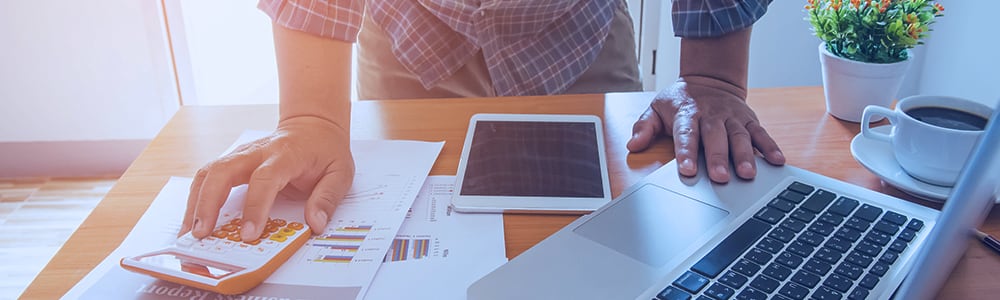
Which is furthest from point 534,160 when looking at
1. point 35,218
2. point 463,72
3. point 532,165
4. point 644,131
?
point 35,218

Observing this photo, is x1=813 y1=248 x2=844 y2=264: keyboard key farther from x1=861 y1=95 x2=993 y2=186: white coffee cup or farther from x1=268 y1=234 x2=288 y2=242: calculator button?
x1=268 y1=234 x2=288 y2=242: calculator button

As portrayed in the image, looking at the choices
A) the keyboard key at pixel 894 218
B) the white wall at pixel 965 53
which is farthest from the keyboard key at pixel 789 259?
the white wall at pixel 965 53

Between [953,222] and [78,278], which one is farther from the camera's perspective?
[78,278]

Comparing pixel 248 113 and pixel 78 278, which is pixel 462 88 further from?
pixel 78 278

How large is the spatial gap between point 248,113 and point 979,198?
812 millimetres

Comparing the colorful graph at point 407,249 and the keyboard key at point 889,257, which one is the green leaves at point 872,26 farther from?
the colorful graph at point 407,249

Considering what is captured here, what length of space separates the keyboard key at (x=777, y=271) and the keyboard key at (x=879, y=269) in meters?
0.06

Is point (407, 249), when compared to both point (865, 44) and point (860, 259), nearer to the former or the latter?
point (860, 259)

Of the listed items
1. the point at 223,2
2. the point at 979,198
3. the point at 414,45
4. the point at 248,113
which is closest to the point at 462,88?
the point at 414,45

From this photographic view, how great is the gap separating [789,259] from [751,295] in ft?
0.19

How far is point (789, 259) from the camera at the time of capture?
1.51ft

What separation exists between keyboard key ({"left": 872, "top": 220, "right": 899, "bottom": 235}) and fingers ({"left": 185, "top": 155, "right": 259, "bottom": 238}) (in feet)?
1.73

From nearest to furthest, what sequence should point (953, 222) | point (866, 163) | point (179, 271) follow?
point (953, 222) → point (179, 271) → point (866, 163)

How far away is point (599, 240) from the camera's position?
51cm
